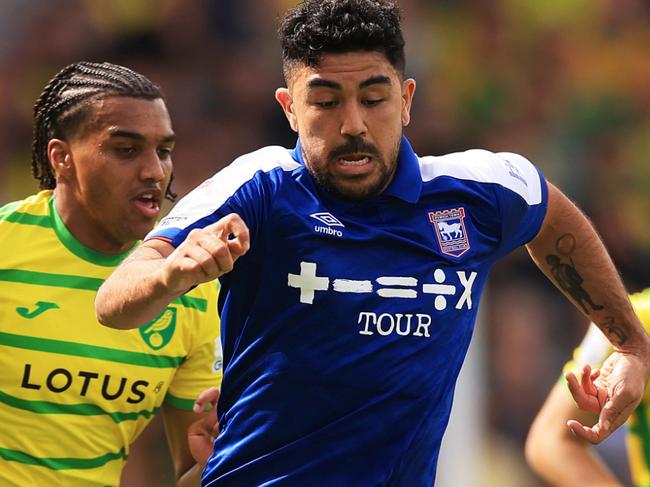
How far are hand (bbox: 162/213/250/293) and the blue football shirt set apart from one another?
1.05ft

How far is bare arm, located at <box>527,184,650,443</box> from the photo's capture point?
379 cm

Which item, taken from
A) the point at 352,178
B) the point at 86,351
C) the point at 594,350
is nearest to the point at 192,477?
the point at 86,351

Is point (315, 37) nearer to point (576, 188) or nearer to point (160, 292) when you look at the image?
point (160, 292)

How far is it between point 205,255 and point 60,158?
6.59 feet

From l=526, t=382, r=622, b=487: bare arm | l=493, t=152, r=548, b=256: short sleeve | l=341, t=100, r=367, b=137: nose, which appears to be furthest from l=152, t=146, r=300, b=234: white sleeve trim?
l=526, t=382, r=622, b=487: bare arm

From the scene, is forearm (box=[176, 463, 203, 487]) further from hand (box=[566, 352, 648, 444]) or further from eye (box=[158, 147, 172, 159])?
hand (box=[566, 352, 648, 444])

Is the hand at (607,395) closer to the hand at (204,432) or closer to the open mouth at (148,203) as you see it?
the hand at (204,432)

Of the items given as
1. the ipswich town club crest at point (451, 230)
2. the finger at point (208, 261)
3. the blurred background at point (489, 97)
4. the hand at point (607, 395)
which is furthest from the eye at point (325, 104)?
the blurred background at point (489, 97)

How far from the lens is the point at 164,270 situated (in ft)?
9.43

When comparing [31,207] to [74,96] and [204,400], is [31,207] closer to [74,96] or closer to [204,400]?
[74,96]

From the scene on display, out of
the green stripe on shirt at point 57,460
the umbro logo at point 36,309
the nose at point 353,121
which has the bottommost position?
the green stripe on shirt at point 57,460

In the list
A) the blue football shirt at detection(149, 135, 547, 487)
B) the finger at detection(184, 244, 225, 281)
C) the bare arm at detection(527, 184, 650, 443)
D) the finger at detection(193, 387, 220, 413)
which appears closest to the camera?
the finger at detection(184, 244, 225, 281)

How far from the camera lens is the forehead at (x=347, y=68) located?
3391 mm

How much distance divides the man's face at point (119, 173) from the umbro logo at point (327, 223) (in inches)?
45.0
